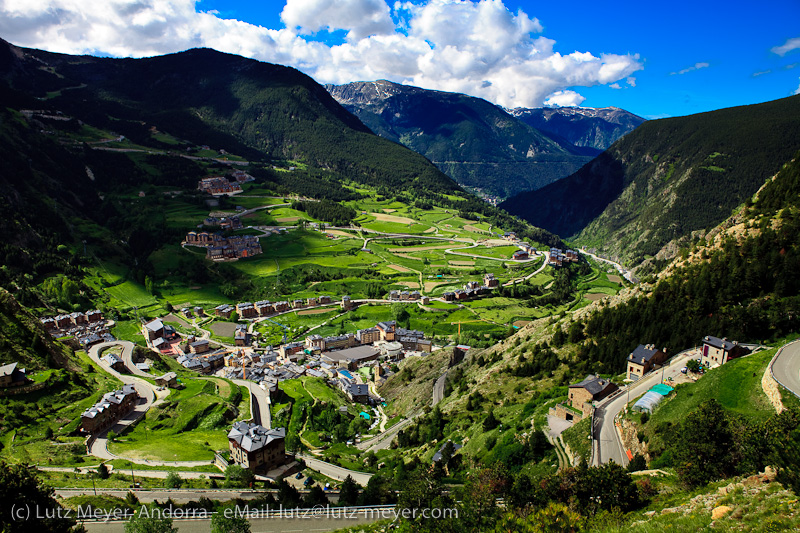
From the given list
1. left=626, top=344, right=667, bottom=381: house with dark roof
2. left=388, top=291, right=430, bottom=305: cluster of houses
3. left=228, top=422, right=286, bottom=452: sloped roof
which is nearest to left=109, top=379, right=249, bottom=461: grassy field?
left=228, top=422, right=286, bottom=452: sloped roof

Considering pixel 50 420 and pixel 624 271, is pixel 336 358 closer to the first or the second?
pixel 50 420

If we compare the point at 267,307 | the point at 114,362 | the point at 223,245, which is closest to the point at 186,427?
the point at 114,362

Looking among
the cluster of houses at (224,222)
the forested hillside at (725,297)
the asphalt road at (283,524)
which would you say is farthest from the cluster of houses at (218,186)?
the asphalt road at (283,524)

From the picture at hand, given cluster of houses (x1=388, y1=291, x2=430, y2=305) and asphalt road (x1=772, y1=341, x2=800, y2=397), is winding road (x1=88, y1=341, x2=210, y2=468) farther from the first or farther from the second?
cluster of houses (x1=388, y1=291, x2=430, y2=305)

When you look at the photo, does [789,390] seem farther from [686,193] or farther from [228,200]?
[686,193]

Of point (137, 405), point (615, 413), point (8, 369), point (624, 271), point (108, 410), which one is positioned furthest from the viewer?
point (624, 271)

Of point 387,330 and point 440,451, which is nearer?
point 440,451

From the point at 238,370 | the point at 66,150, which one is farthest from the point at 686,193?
the point at 66,150

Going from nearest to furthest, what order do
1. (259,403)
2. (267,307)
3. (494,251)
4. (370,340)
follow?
(259,403) → (370,340) → (267,307) → (494,251)
